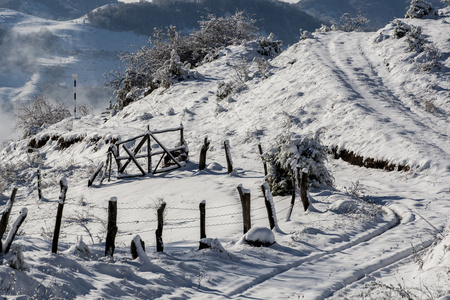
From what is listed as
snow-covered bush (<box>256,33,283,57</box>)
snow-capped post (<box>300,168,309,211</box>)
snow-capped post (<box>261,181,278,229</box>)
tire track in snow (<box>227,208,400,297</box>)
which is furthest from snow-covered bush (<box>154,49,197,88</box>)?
tire track in snow (<box>227,208,400,297</box>)

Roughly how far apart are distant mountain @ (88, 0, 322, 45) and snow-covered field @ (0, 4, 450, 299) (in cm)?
10036

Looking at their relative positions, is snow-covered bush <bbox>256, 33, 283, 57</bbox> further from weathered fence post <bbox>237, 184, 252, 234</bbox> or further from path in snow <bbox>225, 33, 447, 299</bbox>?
weathered fence post <bbox>237, 184, 252, 234</bbox>

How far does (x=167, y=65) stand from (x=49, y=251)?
899 inches

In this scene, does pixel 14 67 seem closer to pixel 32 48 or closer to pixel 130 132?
pixel 32 48

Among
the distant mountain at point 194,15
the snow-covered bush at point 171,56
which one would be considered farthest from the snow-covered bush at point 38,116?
the distant mountain at point 194,15

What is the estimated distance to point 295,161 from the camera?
37.5 ft

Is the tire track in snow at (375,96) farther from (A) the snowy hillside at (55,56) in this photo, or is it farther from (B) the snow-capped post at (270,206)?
(A) the snowy hillside at (55,56)

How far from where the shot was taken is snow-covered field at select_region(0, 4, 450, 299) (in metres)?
6.25

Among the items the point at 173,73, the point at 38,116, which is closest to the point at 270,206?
the point at 173,73

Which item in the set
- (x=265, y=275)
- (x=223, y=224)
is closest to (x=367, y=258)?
(x=265, y=275)

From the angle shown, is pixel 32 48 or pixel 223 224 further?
pixel 32 48

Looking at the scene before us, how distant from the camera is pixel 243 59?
93.8ft

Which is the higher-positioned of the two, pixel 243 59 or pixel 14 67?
pixel 14 67

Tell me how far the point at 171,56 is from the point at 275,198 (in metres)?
19.5
